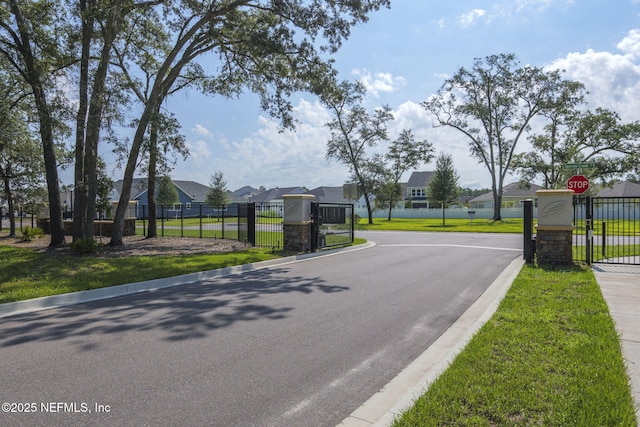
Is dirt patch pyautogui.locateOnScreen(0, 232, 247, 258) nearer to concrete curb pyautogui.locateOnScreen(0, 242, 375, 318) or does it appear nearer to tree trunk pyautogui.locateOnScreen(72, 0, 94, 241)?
tree trunk pyautogui.locateOnScreen(72, 0, 94, 241)

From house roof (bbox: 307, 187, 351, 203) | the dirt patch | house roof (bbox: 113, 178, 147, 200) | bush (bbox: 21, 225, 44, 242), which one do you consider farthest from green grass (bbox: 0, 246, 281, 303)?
house roof (bbox: 307, 187, 351, 203)

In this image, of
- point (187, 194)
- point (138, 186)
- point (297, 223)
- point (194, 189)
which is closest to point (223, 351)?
point (297, 223)

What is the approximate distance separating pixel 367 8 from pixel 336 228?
8.30m

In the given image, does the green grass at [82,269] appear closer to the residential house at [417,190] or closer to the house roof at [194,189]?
the house roof at [194,189]

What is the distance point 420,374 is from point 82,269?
907 cm

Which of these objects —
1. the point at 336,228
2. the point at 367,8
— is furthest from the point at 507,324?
the point at 367,8

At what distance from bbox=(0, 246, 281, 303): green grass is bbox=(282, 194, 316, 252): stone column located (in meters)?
1.12

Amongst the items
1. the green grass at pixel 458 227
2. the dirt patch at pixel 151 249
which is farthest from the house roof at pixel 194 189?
the dirt patch at pixel 151 249

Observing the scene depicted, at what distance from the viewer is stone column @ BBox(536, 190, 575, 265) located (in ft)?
36.3

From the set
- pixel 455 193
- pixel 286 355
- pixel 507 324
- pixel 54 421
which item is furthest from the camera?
pixel 455 193

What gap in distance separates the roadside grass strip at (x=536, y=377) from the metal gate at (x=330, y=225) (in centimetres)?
927

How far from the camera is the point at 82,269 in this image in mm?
10211

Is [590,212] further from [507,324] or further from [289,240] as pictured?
[289,240]

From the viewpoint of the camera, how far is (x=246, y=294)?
805cm
